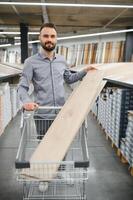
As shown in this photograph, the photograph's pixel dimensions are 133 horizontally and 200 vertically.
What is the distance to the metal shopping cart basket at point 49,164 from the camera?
120 cm

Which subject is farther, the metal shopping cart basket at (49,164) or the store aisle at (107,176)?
the store aisle at (107,176)

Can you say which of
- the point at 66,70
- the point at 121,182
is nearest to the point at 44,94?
the point at 66,70

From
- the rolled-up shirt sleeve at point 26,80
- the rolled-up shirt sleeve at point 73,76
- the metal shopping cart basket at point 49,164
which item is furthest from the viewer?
the rolled-up shirt sleeve at point 73,76

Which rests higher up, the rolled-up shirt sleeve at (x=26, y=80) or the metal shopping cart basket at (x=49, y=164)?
the rolled-up shirt sleeve at (x=26, y=80)

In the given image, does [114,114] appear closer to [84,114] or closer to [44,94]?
[44,94]

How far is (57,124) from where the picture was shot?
61.9 inches

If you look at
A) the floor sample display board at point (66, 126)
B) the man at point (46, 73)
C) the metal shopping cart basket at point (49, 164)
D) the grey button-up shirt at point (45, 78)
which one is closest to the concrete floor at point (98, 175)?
the metal shopping cart basket at point (49, 164)

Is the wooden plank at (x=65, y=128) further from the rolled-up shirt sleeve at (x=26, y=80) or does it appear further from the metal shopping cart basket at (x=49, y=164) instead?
the rolled-up shirt sleeve at (x=26, y=80)

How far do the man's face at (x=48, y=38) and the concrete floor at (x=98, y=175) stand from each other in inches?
54.3

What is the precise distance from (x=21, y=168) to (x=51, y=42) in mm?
1132

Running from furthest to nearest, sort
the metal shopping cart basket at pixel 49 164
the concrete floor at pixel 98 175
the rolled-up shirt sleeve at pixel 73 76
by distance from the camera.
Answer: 1. the concrete floor at pixel 98 175
2. the rolled-up shirt sleeve at pixel 73 76
3. the metal shopping cart basket at pixel 49 164

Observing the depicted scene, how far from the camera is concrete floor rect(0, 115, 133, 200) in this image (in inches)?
92.0

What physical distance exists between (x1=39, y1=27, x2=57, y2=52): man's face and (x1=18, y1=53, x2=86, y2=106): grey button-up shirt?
0.10 meters

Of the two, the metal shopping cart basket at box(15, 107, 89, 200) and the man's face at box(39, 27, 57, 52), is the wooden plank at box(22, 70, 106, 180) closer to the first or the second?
the metal shopping cart basket at box(15, 107, 89, 200)
